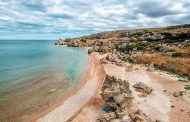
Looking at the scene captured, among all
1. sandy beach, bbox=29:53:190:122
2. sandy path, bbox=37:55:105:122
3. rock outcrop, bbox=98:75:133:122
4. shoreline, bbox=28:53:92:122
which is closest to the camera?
rock outcrop, bbox=98:75:133:122

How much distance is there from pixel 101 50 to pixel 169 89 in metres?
74.9

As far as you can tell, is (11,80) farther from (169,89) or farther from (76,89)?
(169,89)

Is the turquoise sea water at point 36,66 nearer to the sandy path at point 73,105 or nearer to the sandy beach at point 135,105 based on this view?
the sandy path at point 73,105

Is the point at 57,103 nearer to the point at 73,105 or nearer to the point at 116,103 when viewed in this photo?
the point at 73,105

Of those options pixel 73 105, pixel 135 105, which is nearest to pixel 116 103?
pixel 135 105

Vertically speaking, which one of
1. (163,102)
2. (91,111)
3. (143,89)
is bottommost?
(91,111)

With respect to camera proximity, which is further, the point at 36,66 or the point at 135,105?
the point at 36,66

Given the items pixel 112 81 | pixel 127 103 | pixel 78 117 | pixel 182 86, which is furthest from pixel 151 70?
pixel 78 117

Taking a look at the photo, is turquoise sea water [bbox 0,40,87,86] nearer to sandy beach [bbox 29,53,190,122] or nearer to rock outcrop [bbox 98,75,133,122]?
sandy beach [bbox 29,53,190,122]

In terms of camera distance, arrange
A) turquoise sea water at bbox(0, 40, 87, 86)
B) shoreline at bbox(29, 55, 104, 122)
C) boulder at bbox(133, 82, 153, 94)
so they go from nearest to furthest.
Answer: shoreline at bbox(29, 55, 104, 122) → boulder at bbox(133, 82, 153, 94) → turquoise sea water at bbox(0, 40, 87, 86)

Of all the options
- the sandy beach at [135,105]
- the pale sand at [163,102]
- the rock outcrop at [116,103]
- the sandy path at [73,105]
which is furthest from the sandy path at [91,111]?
the pale sand at [163,102]

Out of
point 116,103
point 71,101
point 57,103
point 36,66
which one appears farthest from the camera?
point 36,66

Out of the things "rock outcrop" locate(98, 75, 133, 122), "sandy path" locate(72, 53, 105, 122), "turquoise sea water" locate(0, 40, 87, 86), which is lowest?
"turquoise sea water" locate(0, 40, 87, 86)

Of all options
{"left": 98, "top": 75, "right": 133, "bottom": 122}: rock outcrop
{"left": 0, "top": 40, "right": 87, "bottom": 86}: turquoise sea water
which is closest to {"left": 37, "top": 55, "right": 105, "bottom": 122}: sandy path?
{"left": 98, "top": 75, "right": 133, "bottom": 122}: rock outcrop
